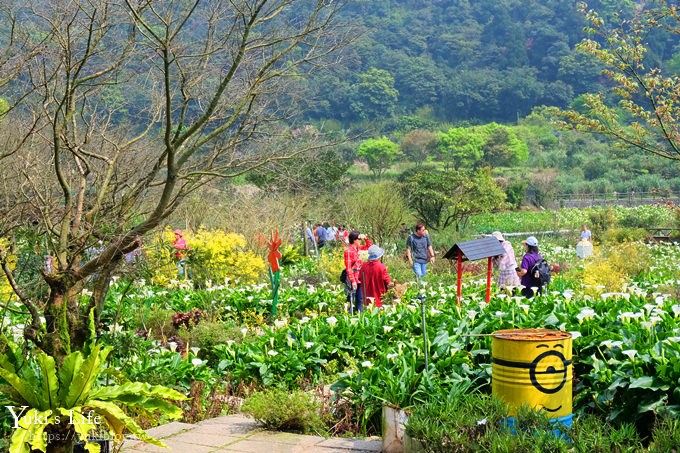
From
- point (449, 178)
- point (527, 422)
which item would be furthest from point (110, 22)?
point (449, 178)

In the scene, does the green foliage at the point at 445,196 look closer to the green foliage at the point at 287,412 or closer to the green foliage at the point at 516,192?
the green foliage at the point at 516,192

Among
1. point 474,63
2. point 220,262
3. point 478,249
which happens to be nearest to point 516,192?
point 220,262

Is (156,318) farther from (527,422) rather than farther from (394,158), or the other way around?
(394,158)

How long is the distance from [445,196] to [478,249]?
1988 centimetres

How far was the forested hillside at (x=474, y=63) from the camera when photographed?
113 m

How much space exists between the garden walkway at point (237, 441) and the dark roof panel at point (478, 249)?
3.74m

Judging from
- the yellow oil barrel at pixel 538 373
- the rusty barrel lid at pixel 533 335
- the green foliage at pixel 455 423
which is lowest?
the green foliage at pixel 455 423

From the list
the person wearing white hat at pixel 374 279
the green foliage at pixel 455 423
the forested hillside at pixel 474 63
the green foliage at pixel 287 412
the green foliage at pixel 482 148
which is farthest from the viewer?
the forested hillside at pixel 474 63

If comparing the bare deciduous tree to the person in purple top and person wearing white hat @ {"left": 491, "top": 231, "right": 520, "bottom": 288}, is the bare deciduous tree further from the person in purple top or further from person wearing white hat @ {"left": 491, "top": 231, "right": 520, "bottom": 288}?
person wearing white hat @ {"left": 491, "top": 231, "right": 520, "bottom": 288}

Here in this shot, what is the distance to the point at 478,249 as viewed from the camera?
31.4ft

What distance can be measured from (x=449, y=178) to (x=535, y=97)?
308 ft

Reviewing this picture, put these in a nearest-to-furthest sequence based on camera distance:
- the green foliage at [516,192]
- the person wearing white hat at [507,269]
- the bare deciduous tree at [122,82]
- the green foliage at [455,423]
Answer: the green foliage at [455,423] < the bare deciduous tree at [122,82] < the person wearing white hat at [507,269] < the green foliage at [516,192]

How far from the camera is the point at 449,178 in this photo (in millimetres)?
30156

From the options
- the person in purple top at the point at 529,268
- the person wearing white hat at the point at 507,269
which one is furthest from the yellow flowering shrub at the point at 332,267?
the person in purple top at the point at 529,268
